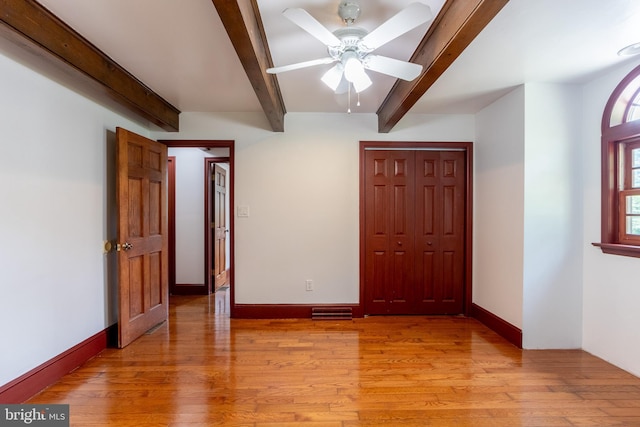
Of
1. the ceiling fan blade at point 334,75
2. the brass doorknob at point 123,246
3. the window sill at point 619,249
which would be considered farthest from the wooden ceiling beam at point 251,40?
the window sill at point 619,249

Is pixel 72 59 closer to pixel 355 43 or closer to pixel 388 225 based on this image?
pixel 355 43

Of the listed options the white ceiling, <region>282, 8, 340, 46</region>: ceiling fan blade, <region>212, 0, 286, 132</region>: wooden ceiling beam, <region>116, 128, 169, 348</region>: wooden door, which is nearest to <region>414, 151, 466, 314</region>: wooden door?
the white ceiling

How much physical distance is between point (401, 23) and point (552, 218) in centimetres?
230

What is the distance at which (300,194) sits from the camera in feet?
11.8

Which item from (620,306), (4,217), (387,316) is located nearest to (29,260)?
(4,217)

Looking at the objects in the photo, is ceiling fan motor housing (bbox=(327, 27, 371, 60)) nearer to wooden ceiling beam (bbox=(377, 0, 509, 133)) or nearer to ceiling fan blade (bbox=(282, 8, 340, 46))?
ceiling fan blade (bbox=(282, 8, 340, 46))

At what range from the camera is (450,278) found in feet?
12.1

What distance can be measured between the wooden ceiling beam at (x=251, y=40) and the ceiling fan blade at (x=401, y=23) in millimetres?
619

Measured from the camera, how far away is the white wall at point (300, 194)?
3578 mm

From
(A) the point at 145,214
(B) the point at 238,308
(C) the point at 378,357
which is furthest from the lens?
(B) the point at 238,308

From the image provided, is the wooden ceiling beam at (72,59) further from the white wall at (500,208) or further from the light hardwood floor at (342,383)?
the white wall at (500,208)

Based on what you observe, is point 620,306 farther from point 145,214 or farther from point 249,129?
point 145,214

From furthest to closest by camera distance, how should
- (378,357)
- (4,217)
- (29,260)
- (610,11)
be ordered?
(378,357) → (29,260) → (4,217) → (610,11)

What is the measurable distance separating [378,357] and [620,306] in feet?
6.30
